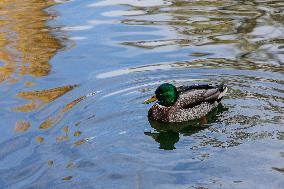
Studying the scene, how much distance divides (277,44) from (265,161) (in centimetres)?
614

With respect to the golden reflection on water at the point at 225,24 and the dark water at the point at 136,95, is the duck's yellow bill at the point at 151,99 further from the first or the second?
the golden reflection on water at the point at 225,24

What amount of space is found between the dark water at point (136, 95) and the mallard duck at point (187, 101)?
8.0 inches

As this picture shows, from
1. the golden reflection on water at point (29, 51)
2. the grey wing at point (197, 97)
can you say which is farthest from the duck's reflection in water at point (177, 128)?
the golden reflection on water at point (29, 51)

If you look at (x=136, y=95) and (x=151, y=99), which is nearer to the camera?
(x=151, y=99)

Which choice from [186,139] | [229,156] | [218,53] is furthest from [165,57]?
[229,156]

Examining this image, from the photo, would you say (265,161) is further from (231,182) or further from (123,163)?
(123,163)

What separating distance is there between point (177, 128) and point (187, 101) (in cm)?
60

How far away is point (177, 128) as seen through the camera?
34.4 ft

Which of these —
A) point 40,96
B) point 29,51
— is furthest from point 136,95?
point 29,51

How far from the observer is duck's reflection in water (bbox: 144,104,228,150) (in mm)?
9893

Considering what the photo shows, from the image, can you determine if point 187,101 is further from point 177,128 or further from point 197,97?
point 177,128

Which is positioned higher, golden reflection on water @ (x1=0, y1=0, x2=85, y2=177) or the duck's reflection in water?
golden reflection on water @ (x1=0, y1=0, x2=85, y2=177)

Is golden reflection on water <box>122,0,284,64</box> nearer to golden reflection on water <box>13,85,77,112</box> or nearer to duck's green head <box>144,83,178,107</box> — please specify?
duck's green head <box>144,83,178,107</box>

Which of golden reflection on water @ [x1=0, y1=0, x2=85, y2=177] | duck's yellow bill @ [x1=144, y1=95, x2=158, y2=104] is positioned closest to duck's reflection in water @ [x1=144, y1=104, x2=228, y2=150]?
duck's yellow bill @ [x1=144, y1=95, x2=158, y2=104]
